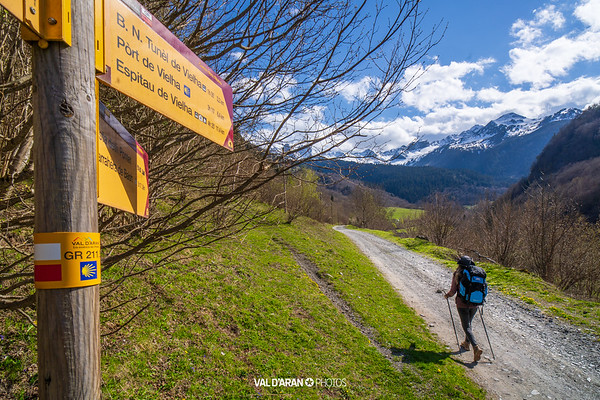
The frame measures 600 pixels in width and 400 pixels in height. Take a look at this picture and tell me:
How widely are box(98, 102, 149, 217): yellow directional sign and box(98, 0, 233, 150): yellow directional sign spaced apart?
8.2 inches

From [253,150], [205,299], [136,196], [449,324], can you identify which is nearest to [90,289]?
[136,196]

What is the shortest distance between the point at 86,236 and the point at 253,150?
1815 mm

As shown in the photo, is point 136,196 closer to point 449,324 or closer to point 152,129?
point 152,129

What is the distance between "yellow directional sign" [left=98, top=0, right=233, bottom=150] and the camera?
1.27m

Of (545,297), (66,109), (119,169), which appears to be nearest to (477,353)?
(545,297)

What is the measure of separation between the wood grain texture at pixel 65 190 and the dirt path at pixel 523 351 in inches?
238

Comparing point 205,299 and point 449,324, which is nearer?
point 205,299

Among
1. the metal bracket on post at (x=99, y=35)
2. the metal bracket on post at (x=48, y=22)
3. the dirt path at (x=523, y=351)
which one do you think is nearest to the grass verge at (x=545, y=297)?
the dirt path at (x=523, y=351)

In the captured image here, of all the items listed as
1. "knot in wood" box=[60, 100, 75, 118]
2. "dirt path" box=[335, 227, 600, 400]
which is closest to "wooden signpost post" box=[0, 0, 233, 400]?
"knot in wood" box=[60, 100, 75, 118]

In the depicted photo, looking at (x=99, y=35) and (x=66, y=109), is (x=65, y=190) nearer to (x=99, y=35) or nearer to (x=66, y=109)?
(x=66, y=109)

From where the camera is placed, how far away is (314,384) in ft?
15.7

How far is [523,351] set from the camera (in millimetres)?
6266

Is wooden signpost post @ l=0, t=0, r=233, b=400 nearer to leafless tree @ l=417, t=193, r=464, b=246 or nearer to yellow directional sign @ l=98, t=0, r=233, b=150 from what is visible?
yellow directional sign @ l=98, t=0, r=233, b=150

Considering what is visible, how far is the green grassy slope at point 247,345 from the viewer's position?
12.6 ft
